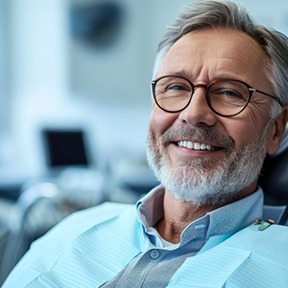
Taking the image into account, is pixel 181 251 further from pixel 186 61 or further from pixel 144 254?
pixel 186 61

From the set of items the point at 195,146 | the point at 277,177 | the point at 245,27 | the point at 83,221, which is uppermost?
the point at 245,27

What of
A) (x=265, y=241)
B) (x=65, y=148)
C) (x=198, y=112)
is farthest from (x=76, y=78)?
(x=265, y=241)

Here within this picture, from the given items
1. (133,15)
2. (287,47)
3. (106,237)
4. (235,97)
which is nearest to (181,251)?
(106,237)

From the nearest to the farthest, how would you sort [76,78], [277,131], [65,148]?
[277,131], [65,148], [76,78]

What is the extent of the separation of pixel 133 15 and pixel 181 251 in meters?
3.86

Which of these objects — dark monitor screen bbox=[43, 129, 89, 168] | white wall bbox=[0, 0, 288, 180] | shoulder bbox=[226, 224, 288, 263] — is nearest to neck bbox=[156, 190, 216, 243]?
shoulder bbox=[226, 224, 288, 263]

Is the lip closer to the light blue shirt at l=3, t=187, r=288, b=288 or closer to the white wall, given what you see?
the light blue shirt at l=3, t=187, r=288, b=288

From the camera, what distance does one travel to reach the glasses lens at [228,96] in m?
1.26

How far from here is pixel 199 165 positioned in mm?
1252

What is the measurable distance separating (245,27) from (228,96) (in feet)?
0.64

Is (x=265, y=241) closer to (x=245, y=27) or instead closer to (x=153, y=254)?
(x=153, y=254)

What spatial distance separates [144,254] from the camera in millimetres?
1214

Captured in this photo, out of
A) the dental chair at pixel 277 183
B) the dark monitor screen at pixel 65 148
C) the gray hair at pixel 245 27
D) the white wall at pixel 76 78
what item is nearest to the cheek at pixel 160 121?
the gray hair at pixel 245 27

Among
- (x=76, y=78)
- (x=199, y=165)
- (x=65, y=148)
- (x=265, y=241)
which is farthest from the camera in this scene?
(x=76, y=78)
